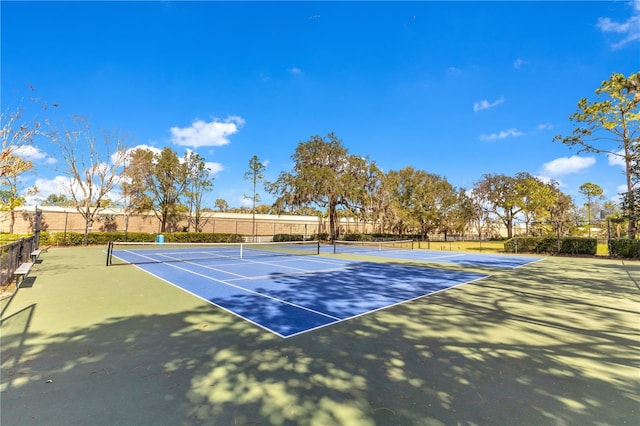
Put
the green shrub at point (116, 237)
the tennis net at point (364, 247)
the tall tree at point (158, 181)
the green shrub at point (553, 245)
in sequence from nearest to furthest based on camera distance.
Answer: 1. the green shrub at point (553, 245)
2. the green shrub at point (116, 237)
3. the tennis net at point (364, 247)
4. the tall tree at point (158, 181)

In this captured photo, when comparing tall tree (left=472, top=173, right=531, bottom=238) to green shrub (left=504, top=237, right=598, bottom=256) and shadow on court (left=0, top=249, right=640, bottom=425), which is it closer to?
green shrub (left=504, top=237, right=598, bottom=256)

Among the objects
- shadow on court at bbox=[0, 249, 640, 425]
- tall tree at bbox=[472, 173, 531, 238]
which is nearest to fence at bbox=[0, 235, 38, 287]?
shadow on court at bbox=[0, 249, 640, 425]

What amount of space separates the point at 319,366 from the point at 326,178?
28954 millimetres

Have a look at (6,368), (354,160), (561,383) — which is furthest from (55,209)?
(561,383)

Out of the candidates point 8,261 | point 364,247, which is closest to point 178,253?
point 8,261

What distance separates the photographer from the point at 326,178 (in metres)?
31.9

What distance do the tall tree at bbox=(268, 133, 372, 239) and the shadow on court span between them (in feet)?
86.1

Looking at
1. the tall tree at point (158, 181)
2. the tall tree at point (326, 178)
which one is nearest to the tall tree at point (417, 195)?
the tall tree at point (326, 178)

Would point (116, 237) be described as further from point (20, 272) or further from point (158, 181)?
point (20, 272)

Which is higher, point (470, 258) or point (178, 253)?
point (178, 253)

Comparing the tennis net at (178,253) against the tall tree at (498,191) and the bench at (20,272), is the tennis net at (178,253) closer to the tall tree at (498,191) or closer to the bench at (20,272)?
the bench at (20,272)

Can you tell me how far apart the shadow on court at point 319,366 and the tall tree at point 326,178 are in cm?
2625

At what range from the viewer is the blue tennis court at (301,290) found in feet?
17.9

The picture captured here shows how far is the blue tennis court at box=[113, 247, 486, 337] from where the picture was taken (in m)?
5.45
